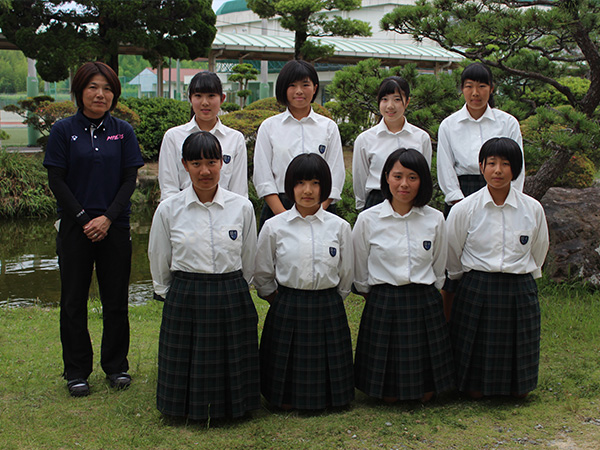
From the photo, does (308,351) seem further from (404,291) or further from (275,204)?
(275,204)

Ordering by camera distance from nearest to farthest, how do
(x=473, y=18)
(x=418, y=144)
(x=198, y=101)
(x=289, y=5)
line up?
1. (x=198, y=101)
2. (x=418, y=144)
3. (x=473, y=18)
4. (x=289, y=5)

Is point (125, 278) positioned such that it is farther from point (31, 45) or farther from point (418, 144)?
point (31, 45)

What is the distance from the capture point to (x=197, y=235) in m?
2.88

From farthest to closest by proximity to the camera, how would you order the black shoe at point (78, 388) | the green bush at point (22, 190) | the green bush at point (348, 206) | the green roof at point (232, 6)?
the green roof at point (232, 6)
the green bush at point (22, 190)
the green bush at point (348, 206)
the black shoe at point (78, 388)

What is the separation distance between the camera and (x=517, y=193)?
318 centimetres

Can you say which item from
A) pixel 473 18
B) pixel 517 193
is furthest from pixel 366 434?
pixel 473 18

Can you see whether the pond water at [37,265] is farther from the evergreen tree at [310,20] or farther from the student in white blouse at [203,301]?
the evergreen tree at [310,20]

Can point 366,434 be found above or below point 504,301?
below

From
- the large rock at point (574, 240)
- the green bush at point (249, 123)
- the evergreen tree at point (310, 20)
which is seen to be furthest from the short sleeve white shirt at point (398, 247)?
the evergreen tree at point (310, 20)

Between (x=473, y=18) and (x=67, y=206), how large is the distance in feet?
10.1

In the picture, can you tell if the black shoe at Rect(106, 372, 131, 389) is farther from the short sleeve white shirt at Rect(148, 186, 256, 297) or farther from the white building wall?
the white building wall

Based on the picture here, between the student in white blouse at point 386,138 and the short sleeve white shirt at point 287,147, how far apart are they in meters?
0.25

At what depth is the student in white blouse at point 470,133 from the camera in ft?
11.8

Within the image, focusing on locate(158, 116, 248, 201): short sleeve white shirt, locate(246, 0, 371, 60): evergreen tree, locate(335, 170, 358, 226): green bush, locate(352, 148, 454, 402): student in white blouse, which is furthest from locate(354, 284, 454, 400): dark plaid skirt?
locate(246, 0, 371, 60): evergreen tree
